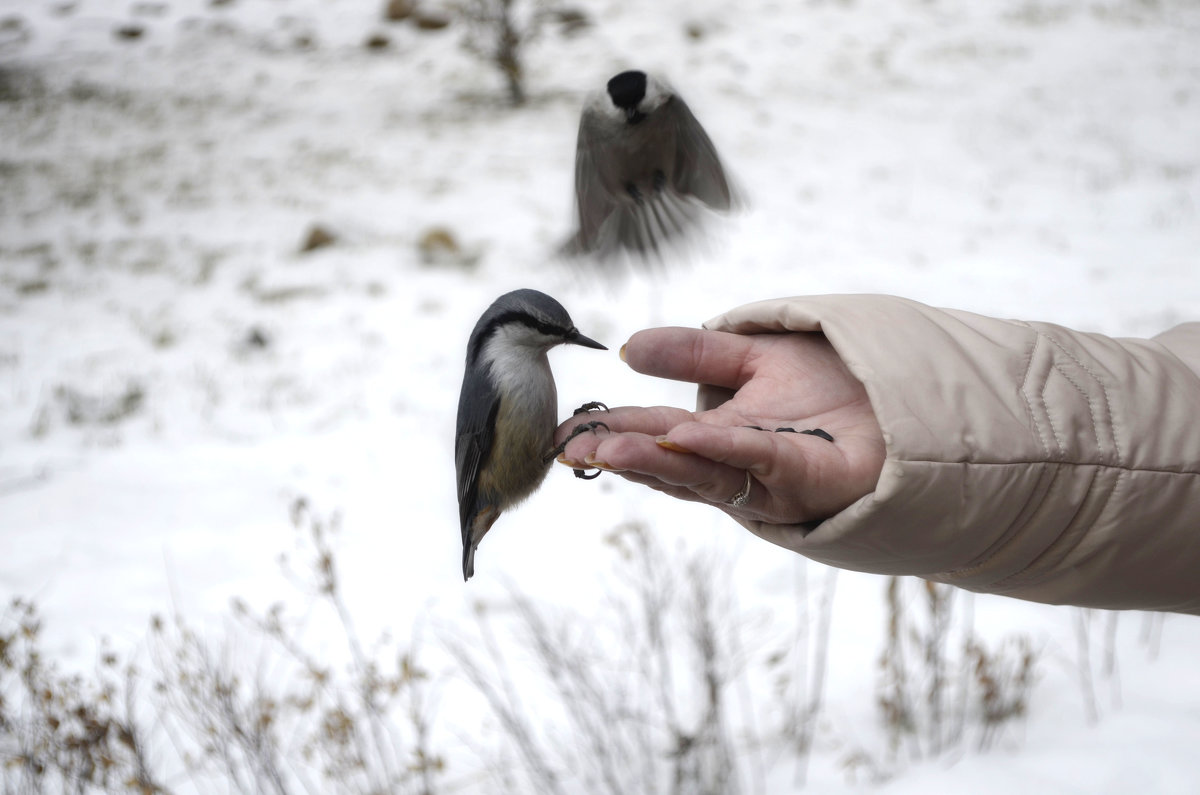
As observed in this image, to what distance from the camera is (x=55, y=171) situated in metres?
9.16

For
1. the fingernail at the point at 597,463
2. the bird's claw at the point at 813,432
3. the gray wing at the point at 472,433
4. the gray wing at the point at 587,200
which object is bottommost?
the gray wing at the point at 472,433

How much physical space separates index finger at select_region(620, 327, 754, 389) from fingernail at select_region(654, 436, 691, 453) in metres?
0.37

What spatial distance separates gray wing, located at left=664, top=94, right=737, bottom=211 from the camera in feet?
6.72

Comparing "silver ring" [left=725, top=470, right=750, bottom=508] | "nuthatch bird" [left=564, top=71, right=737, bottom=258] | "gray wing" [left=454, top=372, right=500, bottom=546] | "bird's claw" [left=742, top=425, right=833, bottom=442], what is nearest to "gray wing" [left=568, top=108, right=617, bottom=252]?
"nuthatch bird" [left=564, top=71, right=737, bottom=258]

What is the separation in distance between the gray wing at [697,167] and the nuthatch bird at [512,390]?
0.65 metres

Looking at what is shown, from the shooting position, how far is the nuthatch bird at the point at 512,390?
1.71 m

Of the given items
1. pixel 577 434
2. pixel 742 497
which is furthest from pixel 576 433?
pixel 742 497

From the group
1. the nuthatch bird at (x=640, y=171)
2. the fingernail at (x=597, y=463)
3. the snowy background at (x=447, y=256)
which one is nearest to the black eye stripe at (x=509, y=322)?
the fingernail at (x=597, y=463)

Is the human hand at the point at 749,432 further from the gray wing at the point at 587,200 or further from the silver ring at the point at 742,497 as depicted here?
the gray wing at the point at 587,200

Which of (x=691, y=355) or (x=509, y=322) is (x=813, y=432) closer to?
(x=691, y=355)

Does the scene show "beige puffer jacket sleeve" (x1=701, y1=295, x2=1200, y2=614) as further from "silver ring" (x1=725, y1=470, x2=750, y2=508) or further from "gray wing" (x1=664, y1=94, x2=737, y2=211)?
"gray wing" (x1=664, y1=94, x2=737, y2=211)

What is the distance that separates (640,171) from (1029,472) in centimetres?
118

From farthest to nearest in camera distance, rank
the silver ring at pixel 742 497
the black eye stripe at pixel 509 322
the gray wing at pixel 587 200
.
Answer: the gray wing at pixel 587 200
the black eye stripe at pixel 509 322
the silver ring at pixel 742 497

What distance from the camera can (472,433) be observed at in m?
1.80
